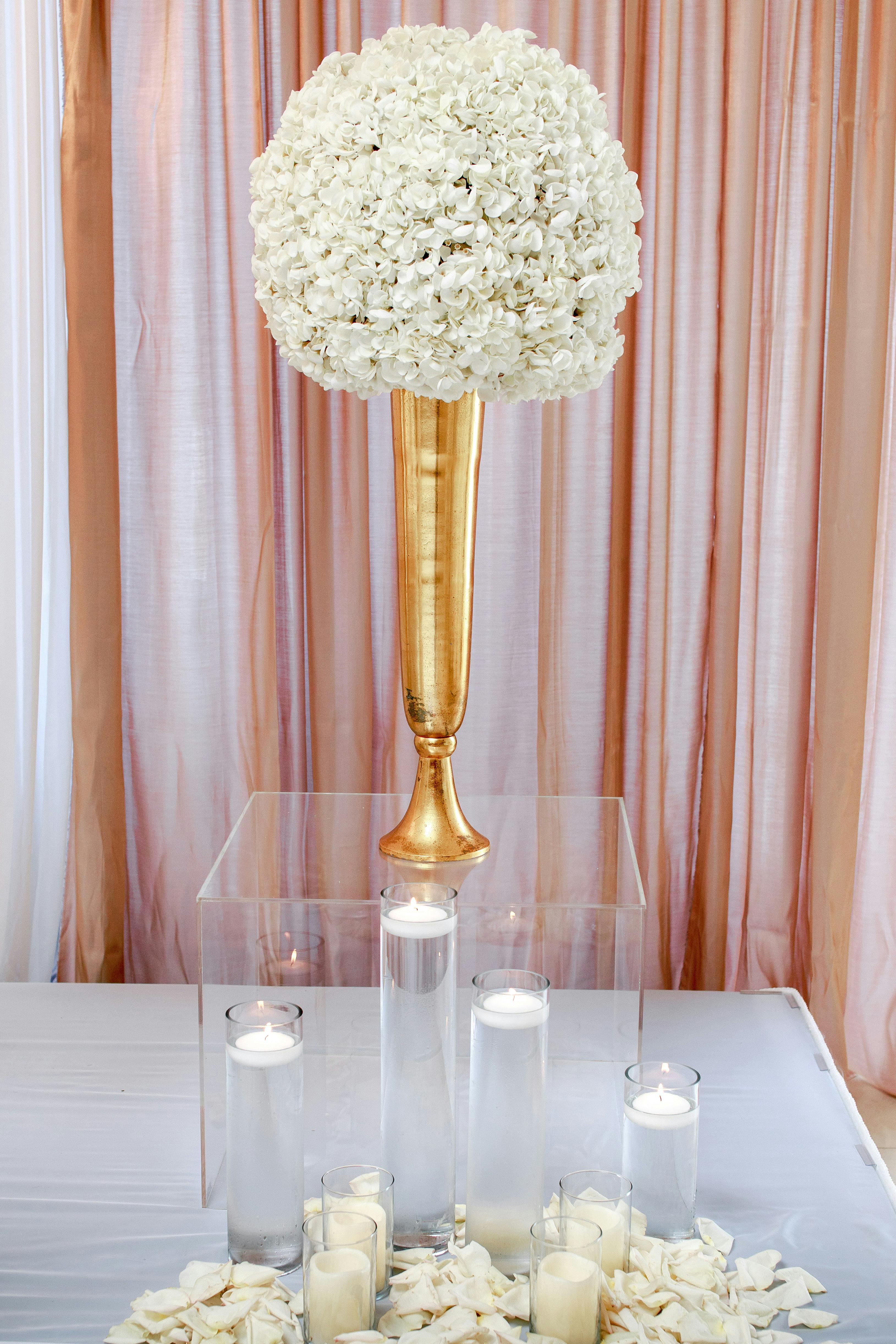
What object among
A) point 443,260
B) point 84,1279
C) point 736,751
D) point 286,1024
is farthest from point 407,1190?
point 736,751

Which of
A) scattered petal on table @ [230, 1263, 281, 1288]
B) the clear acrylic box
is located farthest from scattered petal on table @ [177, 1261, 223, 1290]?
the clear acrylic box

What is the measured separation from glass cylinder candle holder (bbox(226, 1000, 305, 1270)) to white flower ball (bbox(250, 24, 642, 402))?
0.60m

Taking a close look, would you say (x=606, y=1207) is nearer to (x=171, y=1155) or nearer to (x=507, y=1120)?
(x=507, y=1120)

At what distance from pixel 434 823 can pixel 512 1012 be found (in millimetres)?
309

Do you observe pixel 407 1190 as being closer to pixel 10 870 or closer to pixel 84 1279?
pixel 84 1279

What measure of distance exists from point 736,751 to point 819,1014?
1.33 ft

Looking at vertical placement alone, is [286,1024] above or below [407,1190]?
above

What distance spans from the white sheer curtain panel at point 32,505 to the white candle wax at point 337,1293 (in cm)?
106

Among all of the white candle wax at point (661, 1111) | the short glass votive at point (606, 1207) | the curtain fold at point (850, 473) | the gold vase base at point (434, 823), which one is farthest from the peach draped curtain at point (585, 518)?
the short glass votive at point (606, 1207)

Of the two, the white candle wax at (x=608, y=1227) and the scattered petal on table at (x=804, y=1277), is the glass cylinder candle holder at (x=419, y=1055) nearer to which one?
the white candle wax at (x=608, y=1227)

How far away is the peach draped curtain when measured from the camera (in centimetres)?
168

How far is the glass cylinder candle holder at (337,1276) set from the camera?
917 mm

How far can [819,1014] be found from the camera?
5.82ft

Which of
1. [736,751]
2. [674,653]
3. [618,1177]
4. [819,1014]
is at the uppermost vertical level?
[674,653]
